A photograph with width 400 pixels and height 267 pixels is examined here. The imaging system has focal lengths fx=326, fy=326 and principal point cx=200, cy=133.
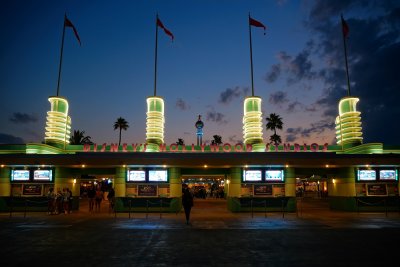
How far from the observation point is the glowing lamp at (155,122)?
1338 inches

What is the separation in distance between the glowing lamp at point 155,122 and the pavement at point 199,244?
676 inches

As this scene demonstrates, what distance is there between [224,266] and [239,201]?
16913 millimetres

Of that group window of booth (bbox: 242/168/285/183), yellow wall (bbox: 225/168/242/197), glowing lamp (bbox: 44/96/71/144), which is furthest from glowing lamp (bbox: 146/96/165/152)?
window of booth (bbox: 242/168/285/183)

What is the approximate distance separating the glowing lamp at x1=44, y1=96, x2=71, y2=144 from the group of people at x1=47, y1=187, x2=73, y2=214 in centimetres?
855

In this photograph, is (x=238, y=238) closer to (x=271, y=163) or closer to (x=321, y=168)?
(x=271, y=163)

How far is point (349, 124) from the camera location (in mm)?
31922

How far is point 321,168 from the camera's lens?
29000 millimetres

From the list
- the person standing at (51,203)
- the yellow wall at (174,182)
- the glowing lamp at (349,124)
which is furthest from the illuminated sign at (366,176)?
the person standing at (51,203)

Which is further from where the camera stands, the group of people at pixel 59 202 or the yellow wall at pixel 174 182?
the yellow wall at pixel 174 182

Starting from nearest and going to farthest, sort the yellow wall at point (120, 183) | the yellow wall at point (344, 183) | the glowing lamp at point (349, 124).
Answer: the yellow wall at point (120, 183) < the yellow wall at point (344, 183) < the glowing lamp at point (349, 124)

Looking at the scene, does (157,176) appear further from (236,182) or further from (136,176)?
(236,182)

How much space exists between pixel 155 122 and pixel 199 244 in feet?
77.0

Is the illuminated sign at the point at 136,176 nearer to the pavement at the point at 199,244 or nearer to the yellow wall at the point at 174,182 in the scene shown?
the yellow wall at the point at 174,182

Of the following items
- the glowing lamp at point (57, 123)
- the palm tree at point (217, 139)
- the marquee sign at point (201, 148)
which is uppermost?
the palm tree at point (217, 139)
